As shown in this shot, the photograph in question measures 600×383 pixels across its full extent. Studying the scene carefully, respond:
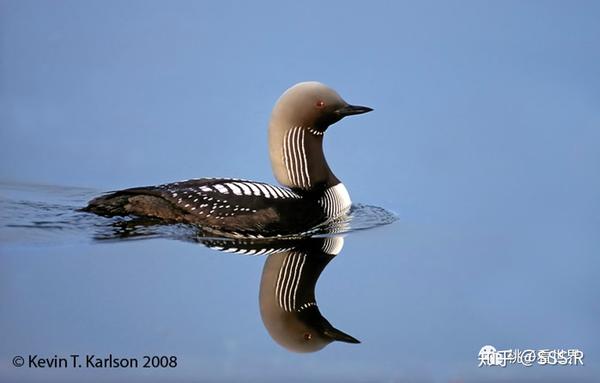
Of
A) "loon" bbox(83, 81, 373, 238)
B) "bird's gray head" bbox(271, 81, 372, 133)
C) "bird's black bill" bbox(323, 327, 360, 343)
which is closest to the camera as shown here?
"bird's black bill" bbox(323, 327, 360, 343)

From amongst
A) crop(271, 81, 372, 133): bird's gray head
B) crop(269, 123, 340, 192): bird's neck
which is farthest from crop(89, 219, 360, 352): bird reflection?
crop(271, 81, 372, 133): bird's gray head

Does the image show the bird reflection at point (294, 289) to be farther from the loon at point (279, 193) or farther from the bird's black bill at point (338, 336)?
the loon at point (279, 193)

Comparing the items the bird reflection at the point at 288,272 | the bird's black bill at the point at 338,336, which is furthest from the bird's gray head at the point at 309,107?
the bird's black bill at the point at 338,336

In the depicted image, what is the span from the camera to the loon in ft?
13.3

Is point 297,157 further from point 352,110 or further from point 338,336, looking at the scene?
point 338,336

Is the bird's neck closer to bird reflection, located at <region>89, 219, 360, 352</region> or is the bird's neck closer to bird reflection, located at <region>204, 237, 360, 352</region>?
bird reflection, located at <region>89, 219, 360, 352</region>

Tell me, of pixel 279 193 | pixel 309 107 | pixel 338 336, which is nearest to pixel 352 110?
pixel 309 107

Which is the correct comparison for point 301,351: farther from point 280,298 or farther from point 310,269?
point 310,269

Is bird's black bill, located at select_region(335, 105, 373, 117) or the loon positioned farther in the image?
bird's black bill, located at select_region(335, 105, 373, 117)

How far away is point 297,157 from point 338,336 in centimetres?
148

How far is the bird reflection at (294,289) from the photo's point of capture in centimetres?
312

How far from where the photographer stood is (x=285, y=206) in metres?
4.19

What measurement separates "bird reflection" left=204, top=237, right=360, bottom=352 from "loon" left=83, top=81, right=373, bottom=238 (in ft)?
0.47

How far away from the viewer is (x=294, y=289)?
11.3 ft
